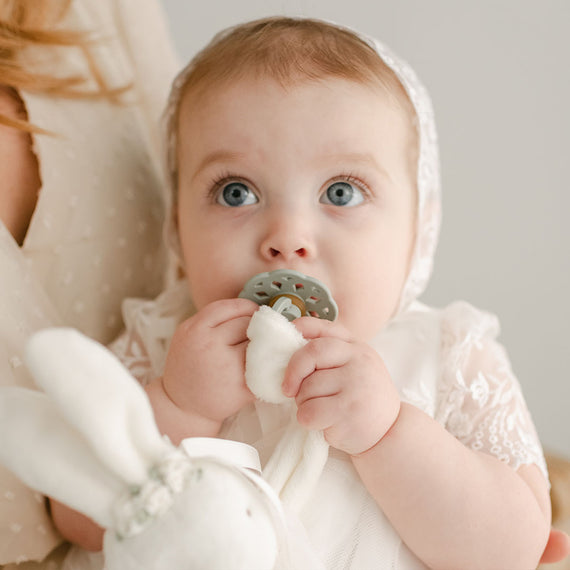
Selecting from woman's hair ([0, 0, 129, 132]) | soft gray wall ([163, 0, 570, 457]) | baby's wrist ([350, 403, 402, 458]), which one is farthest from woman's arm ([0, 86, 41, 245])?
soft gray wall ([163, 0, 570, 457])

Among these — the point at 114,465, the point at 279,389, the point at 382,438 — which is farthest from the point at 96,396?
the point at 382,438

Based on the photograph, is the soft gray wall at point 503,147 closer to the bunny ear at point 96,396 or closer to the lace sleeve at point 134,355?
the lace sleeve at point 134,355

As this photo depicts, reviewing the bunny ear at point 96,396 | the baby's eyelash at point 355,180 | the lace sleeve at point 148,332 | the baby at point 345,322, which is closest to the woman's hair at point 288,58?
the baby at point 345,322


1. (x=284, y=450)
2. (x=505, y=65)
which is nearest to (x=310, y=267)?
(x=284, y=450)

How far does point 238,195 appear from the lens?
0.78 meters

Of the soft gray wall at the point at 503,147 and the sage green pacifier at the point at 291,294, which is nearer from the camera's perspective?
the sage green pacifier at the point at 291,294

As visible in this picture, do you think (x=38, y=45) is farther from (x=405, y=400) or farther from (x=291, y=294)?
(x=405, y=400)

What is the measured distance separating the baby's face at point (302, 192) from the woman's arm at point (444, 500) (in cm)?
18

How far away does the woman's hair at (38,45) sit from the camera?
864 mm

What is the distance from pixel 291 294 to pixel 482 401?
0.32m

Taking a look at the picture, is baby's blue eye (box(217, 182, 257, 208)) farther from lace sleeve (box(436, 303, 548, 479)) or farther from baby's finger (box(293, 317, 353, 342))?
lace sleeve (box(436, 303, 548, 479))

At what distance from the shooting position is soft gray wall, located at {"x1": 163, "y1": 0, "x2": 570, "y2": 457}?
4.52 feet

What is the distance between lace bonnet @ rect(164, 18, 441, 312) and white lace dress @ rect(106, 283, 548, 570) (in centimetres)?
7

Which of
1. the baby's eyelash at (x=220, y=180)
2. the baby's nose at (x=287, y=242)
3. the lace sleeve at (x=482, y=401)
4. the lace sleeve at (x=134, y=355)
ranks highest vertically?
the baby's eyelash at (x=220, y=180)
